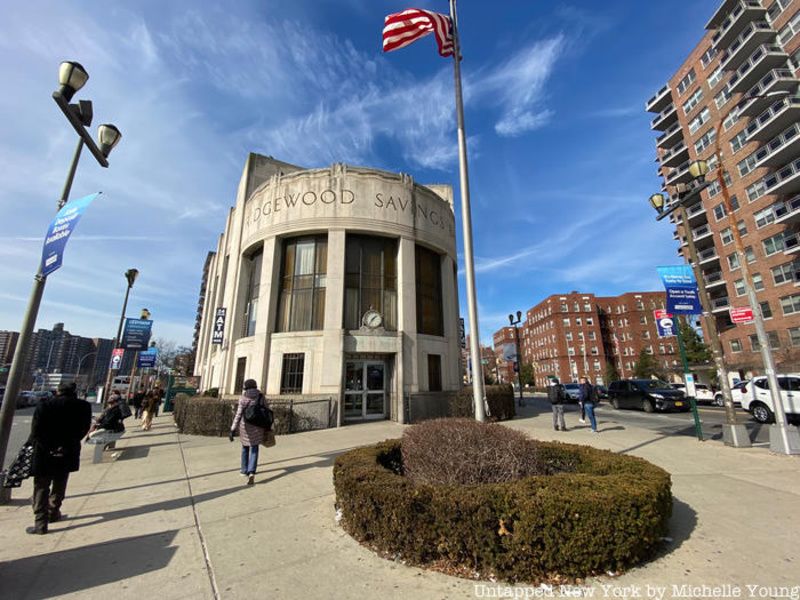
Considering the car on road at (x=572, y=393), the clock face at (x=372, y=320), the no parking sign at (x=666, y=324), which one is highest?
the clock face at (x=372, y=320)

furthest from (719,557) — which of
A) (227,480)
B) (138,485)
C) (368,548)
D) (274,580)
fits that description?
(138,485)

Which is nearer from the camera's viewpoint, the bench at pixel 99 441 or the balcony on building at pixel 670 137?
the bench at pixel 99 441

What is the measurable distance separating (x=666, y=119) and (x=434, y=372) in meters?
57.5

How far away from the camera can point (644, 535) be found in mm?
3623

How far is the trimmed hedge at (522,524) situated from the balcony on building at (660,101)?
66.6 m

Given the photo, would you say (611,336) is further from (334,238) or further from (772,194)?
(334,238)

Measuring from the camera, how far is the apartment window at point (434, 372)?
1791cm

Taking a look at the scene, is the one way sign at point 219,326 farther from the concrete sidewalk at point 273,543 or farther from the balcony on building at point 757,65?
the balcony on building at point 757,65

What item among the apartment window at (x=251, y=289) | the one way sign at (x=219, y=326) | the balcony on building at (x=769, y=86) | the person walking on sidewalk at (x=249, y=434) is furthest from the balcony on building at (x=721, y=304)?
the person walking on sidewalk at (x=249, y=434)

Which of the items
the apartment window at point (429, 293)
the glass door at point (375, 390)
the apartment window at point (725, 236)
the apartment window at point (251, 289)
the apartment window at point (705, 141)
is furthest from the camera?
the apartment window at point (705, 141)

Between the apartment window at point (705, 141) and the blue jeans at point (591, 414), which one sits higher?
the apartment window at point (705, 141)

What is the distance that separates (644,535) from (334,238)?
15.9 meters

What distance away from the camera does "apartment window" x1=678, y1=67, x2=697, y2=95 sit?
1829 inches

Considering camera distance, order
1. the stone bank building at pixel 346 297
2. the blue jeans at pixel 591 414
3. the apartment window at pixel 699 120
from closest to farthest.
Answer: the blue jeans at pixel 591 414 → the stone bank building at pixel 346 297 → the apartment window at pixel 699 120
